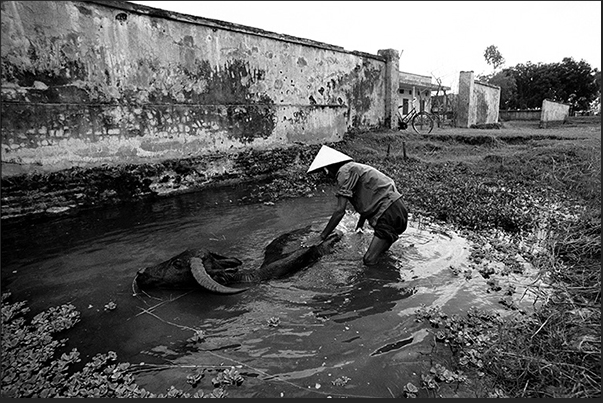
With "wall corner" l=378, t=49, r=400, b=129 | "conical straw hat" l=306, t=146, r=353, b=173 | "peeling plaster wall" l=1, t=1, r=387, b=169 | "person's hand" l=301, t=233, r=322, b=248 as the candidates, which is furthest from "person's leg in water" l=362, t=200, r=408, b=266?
"wall corner" l=378, t=49, r=400, b=129

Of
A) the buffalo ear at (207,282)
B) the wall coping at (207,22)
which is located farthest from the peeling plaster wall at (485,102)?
the buffalo ear at (207,282)

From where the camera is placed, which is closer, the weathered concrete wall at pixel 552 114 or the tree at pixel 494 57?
the weathered concrete wall at pixel 552 114

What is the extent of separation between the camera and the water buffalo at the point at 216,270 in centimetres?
388

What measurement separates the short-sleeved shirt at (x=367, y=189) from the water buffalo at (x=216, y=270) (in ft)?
2.69

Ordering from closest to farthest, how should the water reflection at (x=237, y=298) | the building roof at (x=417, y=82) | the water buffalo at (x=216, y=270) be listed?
the water reflection at (x=237, y=298) < the water buffalo at (x=216, y=270) < the building roof at (x=417, y=82)

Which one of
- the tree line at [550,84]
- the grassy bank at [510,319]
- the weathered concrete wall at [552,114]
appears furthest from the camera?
the tree line at [550,84]

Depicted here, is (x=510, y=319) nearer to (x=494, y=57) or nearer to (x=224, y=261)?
(x=224, y=261)

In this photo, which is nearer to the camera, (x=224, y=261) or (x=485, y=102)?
(x=224, y=261)

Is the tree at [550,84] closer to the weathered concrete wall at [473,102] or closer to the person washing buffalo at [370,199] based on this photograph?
the weathered concrete wall at [473,102]

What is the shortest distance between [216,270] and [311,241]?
1.30 metres

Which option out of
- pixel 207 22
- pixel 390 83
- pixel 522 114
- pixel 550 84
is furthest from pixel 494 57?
pixel 207 22

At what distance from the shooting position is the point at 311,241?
464cm

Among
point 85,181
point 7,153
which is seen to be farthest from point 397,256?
point 7,153

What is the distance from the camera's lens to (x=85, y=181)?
6.68 metres
